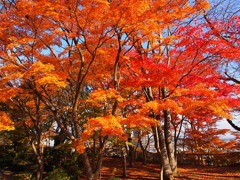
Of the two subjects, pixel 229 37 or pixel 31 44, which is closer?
pixel 31 44

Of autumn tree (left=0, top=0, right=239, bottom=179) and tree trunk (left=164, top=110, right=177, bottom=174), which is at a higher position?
autumn tree (left=0, top=0, right=239, bottom=179)

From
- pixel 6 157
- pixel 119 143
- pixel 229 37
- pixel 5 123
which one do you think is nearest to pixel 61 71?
pixel 5 123

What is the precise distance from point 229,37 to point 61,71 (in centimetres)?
828

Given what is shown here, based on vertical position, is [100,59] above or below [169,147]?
above

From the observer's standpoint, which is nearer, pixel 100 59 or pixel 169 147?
pixel 100 59

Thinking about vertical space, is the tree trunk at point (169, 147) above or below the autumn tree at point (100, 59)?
below

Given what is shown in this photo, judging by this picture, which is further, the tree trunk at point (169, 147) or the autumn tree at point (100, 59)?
the tree trunk at point (169, 147)

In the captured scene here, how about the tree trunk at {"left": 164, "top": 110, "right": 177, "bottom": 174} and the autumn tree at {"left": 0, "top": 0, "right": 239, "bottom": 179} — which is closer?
the autumn tree at {"left": 0, "top": 0, "right": 239, "bottom": 179}

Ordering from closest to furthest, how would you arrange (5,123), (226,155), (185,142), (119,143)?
(5,123) → (119,143) → (226,155) → (185,142)

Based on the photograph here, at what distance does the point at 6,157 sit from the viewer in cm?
1748

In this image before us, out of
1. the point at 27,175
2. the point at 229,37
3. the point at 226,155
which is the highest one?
the point at 229,37

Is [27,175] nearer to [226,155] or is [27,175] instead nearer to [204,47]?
[204,47]

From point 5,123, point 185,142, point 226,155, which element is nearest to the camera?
point 5,123

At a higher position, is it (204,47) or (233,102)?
(204,47)
